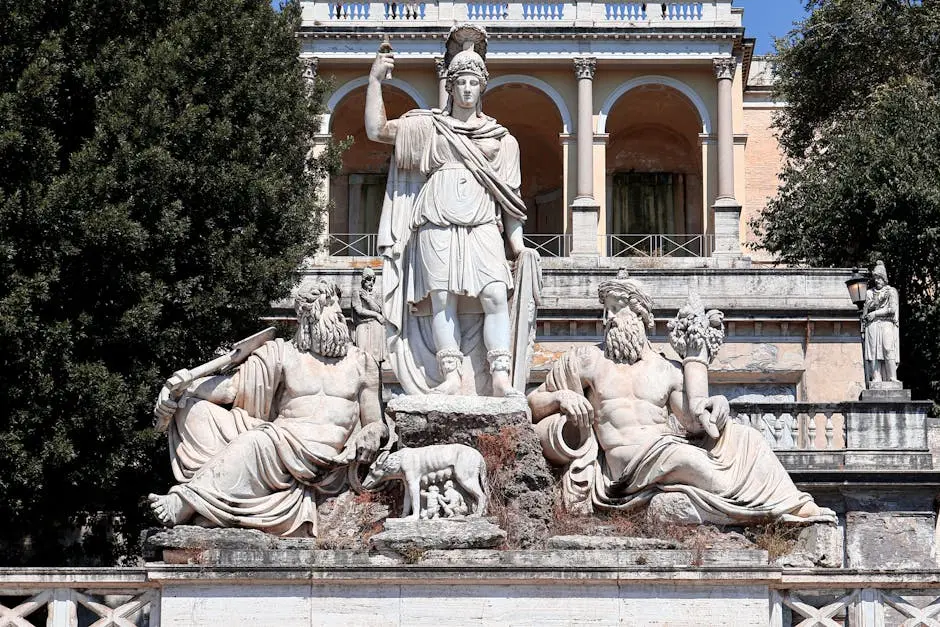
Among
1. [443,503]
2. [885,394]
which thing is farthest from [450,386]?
[885,394]

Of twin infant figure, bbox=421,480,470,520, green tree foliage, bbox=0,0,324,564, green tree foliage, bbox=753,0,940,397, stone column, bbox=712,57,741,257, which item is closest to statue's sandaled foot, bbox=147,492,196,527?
twin infant figure, bbox=421,480,470,520

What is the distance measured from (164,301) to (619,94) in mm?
29748

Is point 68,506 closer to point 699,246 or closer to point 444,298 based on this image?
point 444,298

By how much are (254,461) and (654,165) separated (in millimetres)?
39301

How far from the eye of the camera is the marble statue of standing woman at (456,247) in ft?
40.8

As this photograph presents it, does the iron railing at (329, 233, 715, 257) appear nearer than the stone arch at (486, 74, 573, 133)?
Yes

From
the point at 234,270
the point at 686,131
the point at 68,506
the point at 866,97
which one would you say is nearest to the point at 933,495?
the point at 234,270

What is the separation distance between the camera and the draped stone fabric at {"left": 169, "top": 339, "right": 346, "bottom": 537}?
11484mm

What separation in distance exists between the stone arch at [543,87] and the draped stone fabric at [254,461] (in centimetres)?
3493

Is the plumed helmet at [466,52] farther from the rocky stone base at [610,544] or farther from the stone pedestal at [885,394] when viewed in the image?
the stone pedestal at [885,394]

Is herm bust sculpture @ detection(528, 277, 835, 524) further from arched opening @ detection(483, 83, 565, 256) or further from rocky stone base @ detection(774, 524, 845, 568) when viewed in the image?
arched opening @ detection(483, 83, 565, 256)

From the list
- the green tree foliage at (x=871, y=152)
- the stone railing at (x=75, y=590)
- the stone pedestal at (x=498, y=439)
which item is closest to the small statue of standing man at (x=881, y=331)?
the green tree foliage at (x=871, y=152)

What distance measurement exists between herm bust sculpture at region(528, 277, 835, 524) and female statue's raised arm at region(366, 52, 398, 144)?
6.60ft

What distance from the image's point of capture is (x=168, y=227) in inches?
731
